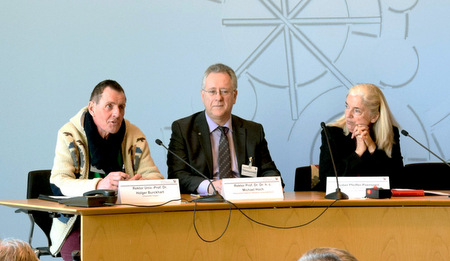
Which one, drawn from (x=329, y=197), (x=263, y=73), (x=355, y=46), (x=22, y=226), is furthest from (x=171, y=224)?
(x=355, y=46)

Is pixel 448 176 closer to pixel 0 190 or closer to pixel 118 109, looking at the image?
pixel 118 109

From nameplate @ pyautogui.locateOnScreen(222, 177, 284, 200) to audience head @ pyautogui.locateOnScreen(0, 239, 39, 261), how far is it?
1.61 metres

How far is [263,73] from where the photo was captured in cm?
499

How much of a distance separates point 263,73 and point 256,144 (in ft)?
3.07

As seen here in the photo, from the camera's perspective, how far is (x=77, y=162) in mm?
3615

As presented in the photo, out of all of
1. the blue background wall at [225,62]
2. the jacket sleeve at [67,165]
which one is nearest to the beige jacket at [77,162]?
the jacket sleeve at [67,165]

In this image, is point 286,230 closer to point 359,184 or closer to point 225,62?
point 359,184

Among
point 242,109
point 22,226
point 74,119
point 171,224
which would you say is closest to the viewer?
point 171,224

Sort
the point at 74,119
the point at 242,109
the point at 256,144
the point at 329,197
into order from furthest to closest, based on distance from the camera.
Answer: the point at 242,109, the point at 256,144, the point at 74,119, the point at 329,197

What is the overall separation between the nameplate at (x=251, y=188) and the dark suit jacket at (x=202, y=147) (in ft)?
2.17

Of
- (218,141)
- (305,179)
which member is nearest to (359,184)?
(305,179)

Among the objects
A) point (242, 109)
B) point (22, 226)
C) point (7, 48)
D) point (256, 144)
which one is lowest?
point (22, 226)

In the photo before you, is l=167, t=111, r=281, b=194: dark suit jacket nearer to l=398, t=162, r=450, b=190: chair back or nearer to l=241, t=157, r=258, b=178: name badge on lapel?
l=241, t=157, r=258, b=178: name badge on lapel

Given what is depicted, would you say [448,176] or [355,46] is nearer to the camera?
[448,176]
